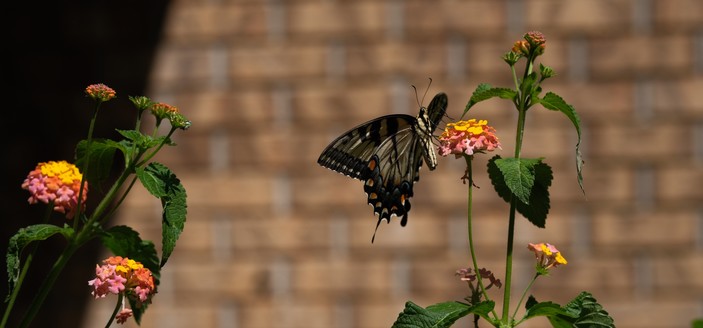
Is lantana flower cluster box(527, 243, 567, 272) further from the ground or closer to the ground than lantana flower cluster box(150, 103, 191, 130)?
closer to the ground

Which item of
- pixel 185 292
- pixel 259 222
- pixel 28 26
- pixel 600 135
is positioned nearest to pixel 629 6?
pixel 600 135

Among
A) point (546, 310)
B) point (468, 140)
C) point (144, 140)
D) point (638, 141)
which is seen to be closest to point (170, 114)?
point (144, 140)

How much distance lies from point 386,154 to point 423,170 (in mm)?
1319

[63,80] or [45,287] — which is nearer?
[45,287]

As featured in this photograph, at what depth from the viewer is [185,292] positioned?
268 cm

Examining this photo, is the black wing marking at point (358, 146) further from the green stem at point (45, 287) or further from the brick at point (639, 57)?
the brick at point (639, 57)

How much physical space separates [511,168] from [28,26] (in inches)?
82.9

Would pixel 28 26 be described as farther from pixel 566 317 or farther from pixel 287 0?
pixel 566 317

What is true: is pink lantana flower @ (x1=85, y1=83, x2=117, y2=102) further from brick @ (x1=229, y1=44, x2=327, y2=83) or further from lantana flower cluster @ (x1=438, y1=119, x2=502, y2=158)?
brick @ (x1=229, y1=44, x2=327, y2=83)

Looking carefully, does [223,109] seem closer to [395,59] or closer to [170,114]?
[395,59]

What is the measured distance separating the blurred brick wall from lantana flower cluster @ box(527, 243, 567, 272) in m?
1.55

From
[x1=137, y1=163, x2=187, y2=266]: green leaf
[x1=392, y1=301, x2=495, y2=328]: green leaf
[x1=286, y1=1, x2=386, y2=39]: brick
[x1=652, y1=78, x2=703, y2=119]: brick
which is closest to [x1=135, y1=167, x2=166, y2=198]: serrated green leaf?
[x1=137, y1=163, x2=187, y2=266]: green leaf

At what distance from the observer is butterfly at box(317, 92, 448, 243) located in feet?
3.78

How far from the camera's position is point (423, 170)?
99.3 inches
